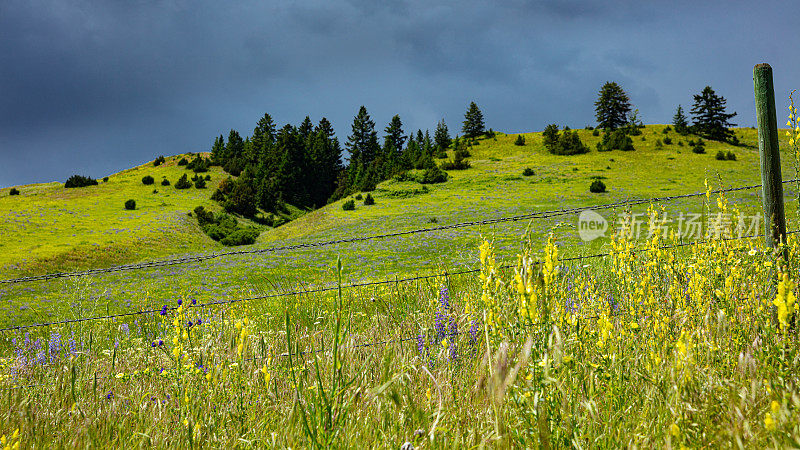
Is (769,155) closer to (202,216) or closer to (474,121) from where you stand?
(202,216)

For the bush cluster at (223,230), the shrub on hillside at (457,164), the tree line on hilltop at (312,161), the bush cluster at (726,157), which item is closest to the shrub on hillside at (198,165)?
the tree line on hilltop at (312,161)

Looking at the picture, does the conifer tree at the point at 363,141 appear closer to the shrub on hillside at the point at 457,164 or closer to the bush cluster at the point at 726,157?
the shrub on hillside at the point at 457,164

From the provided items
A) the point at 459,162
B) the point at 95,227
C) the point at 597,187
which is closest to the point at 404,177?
the point at 459,162

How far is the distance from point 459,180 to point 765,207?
115ft

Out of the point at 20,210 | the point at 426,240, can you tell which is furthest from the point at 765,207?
the point at 20,210

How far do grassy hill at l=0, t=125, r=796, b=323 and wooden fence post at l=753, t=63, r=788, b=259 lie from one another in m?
4.60

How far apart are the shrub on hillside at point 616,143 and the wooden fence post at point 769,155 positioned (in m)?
46.7

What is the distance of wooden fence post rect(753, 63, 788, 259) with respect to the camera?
3238 millimetres

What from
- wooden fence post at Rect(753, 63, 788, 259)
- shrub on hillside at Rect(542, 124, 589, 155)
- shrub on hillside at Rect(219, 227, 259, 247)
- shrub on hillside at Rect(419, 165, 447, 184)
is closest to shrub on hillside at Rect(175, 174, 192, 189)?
shrub on hillside at Rect(219, 227, 259, 247)

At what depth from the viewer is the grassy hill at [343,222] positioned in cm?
1278

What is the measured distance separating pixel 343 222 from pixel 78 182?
122ft

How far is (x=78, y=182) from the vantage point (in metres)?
45.6

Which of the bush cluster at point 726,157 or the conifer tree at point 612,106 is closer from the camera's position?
the bush cluster at point 726,157

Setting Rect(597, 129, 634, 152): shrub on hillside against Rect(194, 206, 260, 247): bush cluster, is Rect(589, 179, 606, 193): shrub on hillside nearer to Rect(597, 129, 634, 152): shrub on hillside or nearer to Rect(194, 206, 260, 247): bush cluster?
Rect(597, 129, 634, 152): shrub on hillside
